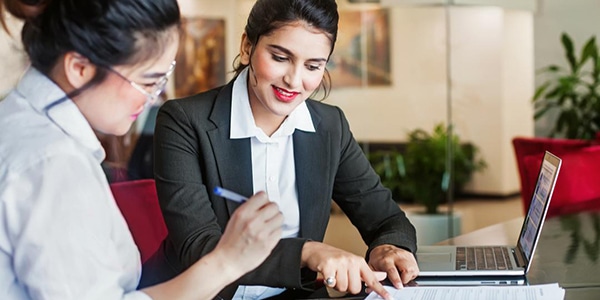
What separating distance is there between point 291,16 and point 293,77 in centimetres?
16

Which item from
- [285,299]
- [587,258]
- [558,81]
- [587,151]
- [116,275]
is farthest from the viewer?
[558,81]

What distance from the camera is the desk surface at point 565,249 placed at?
2.05 metres

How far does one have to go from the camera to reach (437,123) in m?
6.84

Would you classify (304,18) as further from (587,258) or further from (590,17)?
(590,17)

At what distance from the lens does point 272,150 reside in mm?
2367

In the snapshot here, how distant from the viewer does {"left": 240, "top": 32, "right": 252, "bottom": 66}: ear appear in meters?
2.34

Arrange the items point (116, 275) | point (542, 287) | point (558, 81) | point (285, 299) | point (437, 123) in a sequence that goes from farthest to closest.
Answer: point (558, 81), point (437, 123), point (285, 299), point (542, 287), point (116, 275)

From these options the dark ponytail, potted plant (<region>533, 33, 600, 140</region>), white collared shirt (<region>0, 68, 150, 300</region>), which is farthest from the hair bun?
potted plant (<region>533, 33, 600, 140</region>)

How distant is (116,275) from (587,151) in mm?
3408

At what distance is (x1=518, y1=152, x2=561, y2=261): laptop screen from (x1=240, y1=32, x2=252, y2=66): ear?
80cm

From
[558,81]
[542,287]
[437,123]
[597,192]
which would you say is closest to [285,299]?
[542,287]

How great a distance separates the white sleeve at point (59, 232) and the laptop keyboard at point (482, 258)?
3.29 feet

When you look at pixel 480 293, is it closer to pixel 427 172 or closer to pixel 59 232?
pixel 59 232

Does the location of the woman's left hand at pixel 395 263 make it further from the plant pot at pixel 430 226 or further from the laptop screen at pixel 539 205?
the plant pot at pixel 430 226
